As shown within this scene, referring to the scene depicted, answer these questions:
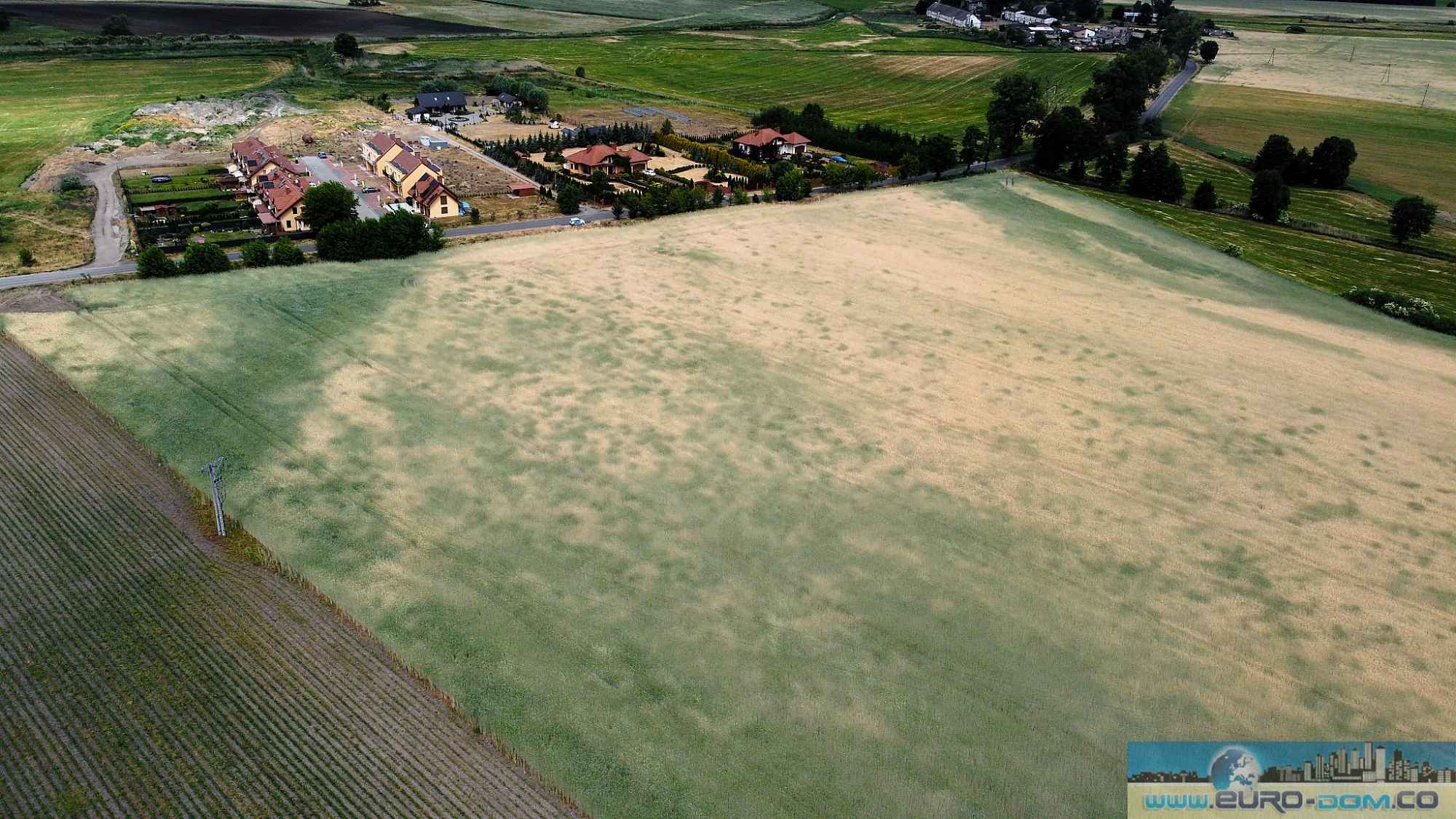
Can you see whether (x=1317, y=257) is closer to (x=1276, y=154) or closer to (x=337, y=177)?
(x=1276, y=154)

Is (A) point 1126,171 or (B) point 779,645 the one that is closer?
(B) point 779,645

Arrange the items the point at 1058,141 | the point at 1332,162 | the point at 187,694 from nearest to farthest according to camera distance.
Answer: the point at 187,694, the point at 1332,162, the point at 1058,141

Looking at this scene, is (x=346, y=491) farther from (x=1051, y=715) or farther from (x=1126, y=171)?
(x=1126, y=171)

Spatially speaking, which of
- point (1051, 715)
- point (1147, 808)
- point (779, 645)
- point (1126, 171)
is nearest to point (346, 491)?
point (779, 645)

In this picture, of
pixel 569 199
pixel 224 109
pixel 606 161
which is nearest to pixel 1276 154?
pixel 606 161

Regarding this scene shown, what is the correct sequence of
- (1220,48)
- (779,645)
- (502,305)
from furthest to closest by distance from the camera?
(1220,48)
(502,305)
(779,645)

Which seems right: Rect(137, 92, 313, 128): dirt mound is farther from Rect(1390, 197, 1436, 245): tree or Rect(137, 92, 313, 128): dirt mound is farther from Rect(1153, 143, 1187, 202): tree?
Rect(1390, 197, 1436, 245): tree

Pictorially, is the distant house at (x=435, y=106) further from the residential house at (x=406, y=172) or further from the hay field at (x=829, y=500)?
the hay field at (x=829, y=500)
